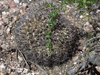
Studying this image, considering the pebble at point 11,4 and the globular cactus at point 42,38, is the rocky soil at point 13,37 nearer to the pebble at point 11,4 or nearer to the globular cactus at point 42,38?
the pebble at point 11,4

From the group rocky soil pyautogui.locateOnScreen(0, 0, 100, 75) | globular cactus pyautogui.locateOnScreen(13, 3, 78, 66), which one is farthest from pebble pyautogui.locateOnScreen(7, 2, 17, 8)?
globular cactus pyautogui.locateOnScreen(13, 3, 78, 66)

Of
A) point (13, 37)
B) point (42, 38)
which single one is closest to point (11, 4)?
point (13, 37)

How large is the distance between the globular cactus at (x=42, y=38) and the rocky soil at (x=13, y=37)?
0.64 ft

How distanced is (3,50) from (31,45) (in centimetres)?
84

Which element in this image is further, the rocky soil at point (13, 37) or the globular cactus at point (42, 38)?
the rocky soil at point (13, 37)

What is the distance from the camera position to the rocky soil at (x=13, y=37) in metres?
2.74

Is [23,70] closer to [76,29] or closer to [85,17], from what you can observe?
[76,29]

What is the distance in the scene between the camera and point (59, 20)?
271 cm

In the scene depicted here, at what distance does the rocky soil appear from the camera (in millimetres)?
2735

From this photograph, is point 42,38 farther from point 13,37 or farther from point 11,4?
point 11,4

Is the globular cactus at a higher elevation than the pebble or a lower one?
lower

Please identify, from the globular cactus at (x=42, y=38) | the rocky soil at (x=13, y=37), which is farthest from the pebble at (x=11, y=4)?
the globular cactus at (x=42, y=38)

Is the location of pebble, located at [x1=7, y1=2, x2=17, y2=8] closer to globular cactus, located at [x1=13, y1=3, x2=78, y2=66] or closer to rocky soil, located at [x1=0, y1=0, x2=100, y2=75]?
rocky soil, located at [x1=0, y1=0, x2=100, y2=75]

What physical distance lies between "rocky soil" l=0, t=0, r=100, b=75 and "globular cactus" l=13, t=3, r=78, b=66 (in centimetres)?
20
